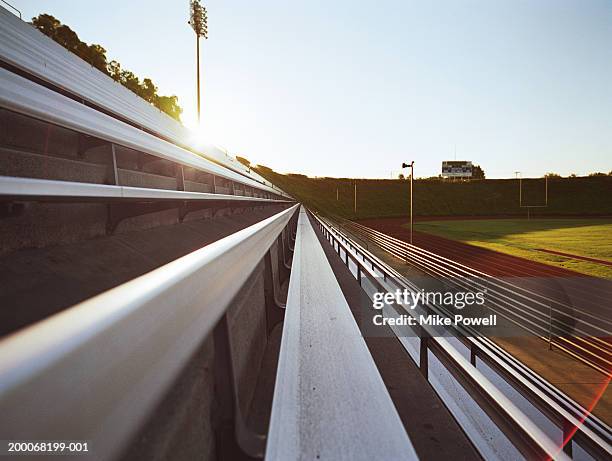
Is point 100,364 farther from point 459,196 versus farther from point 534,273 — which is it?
point 459,196

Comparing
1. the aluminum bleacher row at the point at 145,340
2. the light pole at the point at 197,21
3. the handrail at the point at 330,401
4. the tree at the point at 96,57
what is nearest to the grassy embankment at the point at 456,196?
the tree at the point at 96,57

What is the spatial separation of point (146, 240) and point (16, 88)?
3.80 feet

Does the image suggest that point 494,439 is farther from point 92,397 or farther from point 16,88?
point 16,88

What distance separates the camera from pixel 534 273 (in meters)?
15.6

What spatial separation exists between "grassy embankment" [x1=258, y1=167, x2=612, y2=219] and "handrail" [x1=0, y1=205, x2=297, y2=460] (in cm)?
6244

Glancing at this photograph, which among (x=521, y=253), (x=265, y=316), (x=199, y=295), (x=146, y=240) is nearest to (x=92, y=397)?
(x=199, y=295)

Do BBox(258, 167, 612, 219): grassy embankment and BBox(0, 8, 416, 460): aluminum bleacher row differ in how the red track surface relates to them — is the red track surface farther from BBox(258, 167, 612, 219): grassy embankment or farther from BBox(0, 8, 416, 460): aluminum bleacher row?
BBox(258, 167, 612, 219): grassy embankment

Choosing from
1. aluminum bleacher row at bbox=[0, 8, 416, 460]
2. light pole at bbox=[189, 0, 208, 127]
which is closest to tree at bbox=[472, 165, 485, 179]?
light pole at bbox=[189, 0, 208, 127]

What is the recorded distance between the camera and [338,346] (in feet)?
3.38

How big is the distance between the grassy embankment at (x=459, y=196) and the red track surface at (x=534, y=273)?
4110cm

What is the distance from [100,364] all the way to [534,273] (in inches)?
726

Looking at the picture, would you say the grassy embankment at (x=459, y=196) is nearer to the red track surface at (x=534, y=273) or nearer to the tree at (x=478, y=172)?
the tree at (x=478, y=172)

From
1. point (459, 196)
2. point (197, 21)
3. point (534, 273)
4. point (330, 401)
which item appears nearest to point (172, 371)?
point (330, 401)

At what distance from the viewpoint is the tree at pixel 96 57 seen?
19953 mm
